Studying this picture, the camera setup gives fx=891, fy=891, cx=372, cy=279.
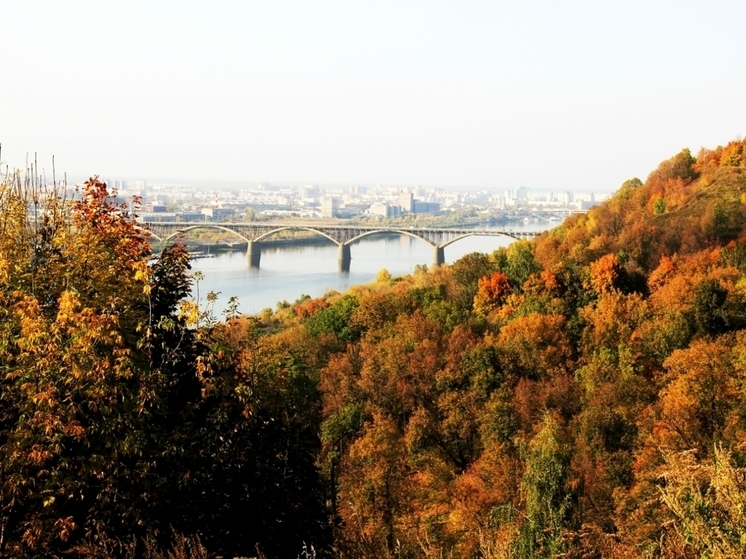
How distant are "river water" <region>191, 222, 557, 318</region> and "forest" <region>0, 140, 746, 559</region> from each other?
7371mm

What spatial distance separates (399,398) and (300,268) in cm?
2142

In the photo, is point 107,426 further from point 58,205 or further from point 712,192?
point 712,192

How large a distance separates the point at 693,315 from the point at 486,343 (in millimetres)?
2532

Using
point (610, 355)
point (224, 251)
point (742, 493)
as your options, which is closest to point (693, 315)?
point (610, 355)

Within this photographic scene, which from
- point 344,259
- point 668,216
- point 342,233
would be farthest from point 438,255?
point 668,216

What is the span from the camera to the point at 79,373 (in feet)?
11.1

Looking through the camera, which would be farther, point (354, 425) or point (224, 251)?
point (224, 251)

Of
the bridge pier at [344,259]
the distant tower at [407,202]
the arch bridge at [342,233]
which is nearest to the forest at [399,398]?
the arch bridge at [342,233]

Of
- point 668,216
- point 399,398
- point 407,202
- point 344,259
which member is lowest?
point 344,259

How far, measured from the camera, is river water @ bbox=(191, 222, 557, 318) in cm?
2438

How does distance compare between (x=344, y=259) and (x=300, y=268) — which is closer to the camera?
(x=344, y=259)

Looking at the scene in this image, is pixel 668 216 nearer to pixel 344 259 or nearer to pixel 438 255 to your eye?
pixel 438 255

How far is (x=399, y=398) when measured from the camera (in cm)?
987

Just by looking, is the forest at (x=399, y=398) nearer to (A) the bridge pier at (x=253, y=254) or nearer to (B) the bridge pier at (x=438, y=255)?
(B) the bridge pier at (x=438, y=255)
